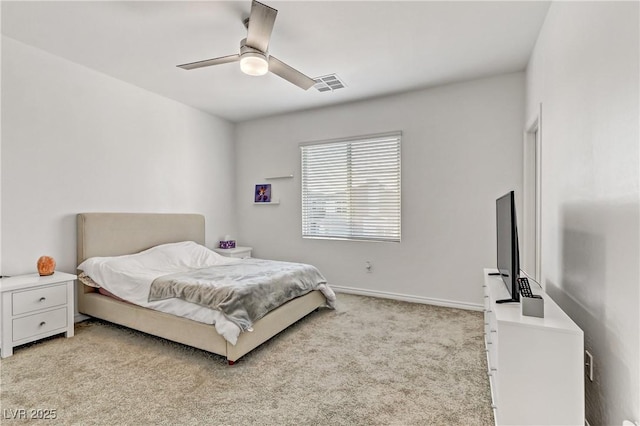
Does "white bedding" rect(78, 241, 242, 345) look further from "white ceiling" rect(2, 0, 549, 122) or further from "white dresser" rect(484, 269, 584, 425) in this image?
"white ceiling" rect(2, 0, 549, 122)

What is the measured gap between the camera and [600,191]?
4.91 ft

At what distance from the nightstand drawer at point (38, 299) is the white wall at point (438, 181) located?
280 cm

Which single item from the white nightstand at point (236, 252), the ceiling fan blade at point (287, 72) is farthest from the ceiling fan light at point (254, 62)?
the white nightstand at point (236, 252)

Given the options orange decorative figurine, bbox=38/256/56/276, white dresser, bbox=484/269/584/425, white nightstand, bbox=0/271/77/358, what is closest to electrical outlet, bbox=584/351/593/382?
white dresser, bbox=484/269/584/425

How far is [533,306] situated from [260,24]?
236 centimetres

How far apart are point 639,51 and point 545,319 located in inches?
45.7

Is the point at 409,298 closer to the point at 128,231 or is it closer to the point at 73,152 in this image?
the point at 128,231

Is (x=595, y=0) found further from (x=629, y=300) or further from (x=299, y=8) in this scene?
(x=299, y=8)

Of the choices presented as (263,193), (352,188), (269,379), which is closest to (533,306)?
(269,379)

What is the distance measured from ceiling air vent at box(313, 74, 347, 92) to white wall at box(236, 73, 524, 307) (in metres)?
0.58

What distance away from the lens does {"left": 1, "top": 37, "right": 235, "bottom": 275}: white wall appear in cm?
281

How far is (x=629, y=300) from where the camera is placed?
122 cm

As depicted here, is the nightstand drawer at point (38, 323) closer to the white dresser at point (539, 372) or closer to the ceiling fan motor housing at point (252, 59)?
the ceiling fan motor housing at point (252, 59)

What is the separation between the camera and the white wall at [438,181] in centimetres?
349
